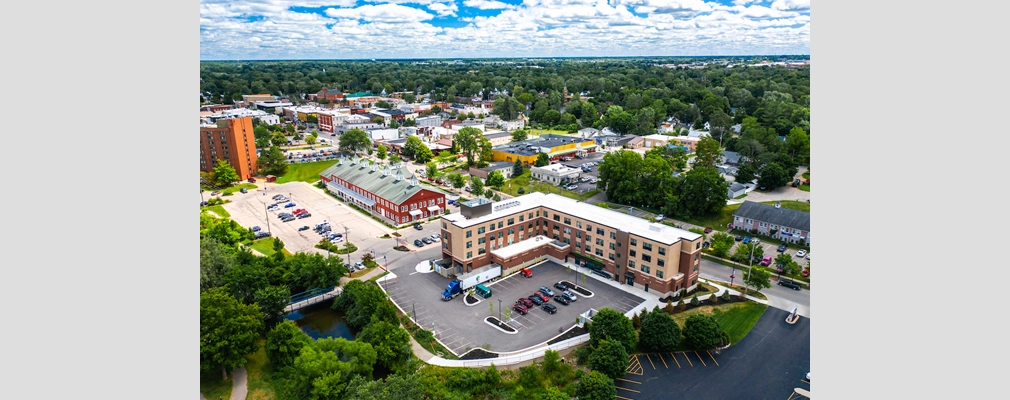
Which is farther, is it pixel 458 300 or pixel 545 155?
pixel 545 155

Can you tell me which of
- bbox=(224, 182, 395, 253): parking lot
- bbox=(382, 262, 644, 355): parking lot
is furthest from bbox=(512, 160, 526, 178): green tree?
bbox=(382, 262, 644, 355): parking lot

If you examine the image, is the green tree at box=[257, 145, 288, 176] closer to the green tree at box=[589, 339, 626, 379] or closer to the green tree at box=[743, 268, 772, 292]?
the green tree at box=[589, 339, 626, 379]

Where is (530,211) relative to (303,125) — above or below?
below

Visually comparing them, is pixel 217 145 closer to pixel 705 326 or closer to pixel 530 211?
pixel 530 211

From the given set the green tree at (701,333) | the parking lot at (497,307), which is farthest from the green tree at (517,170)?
the green tree at (701,333)

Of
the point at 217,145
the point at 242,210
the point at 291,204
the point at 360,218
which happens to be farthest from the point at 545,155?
the point at 217,145

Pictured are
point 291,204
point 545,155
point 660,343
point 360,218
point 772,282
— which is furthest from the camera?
point 545,155

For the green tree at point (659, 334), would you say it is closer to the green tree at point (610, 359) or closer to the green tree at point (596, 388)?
the green tree at point (610, 359)
